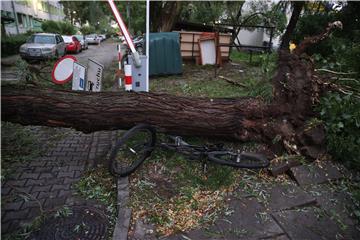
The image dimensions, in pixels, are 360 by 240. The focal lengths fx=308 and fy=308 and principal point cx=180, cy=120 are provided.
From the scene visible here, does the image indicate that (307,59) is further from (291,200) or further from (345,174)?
(291,200)

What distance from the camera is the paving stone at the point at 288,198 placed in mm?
3332

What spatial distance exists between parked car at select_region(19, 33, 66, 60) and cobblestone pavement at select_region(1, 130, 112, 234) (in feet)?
39.6

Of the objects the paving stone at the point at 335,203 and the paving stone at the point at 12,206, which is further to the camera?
the paving stone at the point at 12,206

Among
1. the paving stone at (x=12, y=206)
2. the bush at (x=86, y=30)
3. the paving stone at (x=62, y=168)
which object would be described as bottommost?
the paving stone at (x=12, y=206)

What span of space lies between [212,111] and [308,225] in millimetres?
1810

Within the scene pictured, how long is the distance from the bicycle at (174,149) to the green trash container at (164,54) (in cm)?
523

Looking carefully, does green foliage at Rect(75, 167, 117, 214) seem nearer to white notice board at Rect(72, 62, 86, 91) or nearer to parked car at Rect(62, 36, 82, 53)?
white notice board at Rect(72, 62, 86, 91)

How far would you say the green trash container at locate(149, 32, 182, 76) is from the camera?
29.9 feet

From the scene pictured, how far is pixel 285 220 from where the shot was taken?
3104 millimetres

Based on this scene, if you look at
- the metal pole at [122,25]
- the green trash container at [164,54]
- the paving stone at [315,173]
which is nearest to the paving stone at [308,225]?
the paving stone at [315,173]

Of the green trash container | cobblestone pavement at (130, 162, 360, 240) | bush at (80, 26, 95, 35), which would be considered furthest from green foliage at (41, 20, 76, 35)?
cobblestone pavement at (130, 162, 360, 240)

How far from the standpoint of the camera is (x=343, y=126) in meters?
3.95

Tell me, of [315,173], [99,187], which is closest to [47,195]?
[99,187]

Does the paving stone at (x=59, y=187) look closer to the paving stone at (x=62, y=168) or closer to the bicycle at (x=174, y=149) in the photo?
the paving stone at (x=62, y=168)
